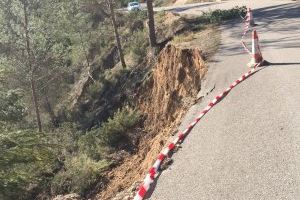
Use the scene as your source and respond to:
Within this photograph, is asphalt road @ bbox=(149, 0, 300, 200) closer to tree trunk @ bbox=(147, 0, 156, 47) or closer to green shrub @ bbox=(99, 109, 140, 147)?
green shrub @ bbox=(99, 109, 140, 147)

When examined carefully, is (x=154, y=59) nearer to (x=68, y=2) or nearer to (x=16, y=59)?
(x=16, y=59)

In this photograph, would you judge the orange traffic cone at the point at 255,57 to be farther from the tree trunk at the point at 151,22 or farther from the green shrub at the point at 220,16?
the green shrub at the point at 220,16

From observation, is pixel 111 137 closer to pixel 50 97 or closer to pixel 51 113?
pixel 51 113

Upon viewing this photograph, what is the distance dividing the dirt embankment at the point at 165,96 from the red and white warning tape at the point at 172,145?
4.42 ft

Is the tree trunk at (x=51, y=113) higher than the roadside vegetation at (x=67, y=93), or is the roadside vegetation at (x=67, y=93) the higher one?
the roadside vegetation at (x=67, y=93)

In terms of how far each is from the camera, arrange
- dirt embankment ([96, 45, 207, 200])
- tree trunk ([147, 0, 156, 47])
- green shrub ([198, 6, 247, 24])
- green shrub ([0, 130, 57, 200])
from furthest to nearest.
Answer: green shrub ([198, 6, 247, 24])
tree trunk ([147, 0, 156, 47])
dirt embankment ([96, 45, 207, 200])
green shrub ([0, 130, 57, 200])

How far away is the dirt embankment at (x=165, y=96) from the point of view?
1380 cm

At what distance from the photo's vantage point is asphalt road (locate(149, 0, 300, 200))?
22.9ft

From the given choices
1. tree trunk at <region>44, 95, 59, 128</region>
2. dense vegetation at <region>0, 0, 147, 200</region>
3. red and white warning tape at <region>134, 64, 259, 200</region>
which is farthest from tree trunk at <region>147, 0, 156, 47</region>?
tree trunk at <region>44, 95, 59, 128</region>

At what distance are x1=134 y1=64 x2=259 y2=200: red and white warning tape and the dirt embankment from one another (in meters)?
1.35

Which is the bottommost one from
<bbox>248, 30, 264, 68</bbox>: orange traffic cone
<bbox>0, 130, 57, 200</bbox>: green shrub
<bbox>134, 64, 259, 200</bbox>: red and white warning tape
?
<bbox>0, 130, 57, 200</bbox>: green shrub

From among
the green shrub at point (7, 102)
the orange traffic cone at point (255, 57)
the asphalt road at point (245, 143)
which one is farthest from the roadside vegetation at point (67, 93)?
the orange traffic cone at point (255, 57)

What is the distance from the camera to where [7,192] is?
9.91 metres

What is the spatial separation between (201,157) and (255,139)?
1.10m
